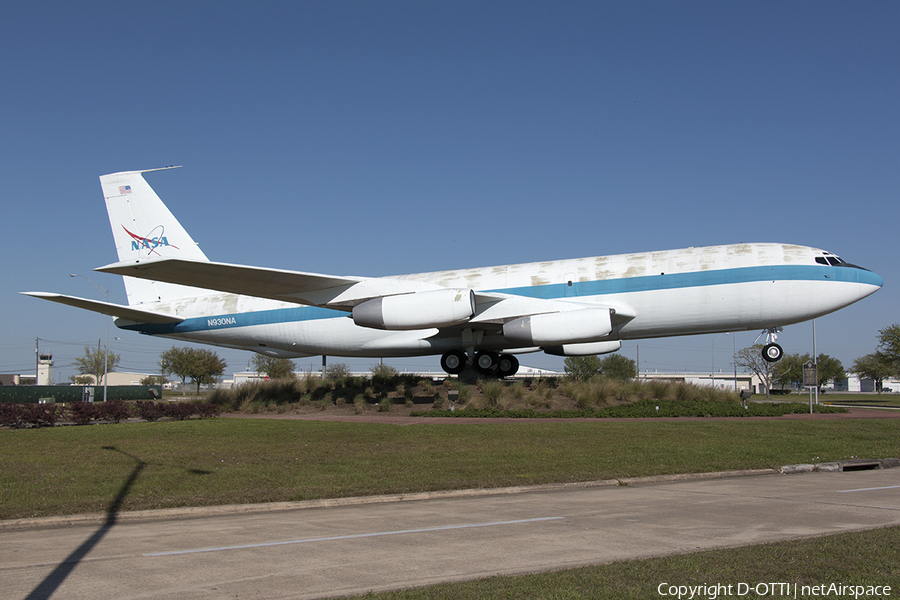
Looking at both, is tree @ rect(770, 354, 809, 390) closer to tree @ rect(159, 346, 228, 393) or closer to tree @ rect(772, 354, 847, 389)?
tree @ rect(772, 354, 847, 389)

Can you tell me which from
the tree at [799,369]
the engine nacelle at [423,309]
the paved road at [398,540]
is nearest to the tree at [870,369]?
the tree at [799,369]

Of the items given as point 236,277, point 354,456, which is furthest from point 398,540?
point 236,277

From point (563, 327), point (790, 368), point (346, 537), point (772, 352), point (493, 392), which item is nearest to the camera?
point (346, 537)

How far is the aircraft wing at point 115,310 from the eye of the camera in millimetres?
21672

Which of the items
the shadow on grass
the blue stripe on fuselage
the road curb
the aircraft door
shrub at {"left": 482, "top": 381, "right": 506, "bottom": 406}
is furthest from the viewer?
shrub at {"left": 482, "top": 381, "right": 506, "bottom": 406}

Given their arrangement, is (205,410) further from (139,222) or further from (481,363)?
(481,363)

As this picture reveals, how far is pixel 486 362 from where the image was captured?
94.0ft

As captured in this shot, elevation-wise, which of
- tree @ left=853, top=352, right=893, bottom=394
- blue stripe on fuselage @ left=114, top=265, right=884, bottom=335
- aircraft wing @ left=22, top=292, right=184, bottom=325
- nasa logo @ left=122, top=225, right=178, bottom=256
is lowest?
tree @ left=853, top=352, right=893, bottom=394

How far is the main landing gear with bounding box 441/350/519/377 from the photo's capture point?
94.1 ft

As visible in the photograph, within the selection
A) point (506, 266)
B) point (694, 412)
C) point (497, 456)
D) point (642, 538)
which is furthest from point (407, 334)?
point (642, 538)

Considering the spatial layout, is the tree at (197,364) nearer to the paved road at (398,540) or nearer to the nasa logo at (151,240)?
the nasa logo at (151,240)

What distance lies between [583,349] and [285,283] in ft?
42.2

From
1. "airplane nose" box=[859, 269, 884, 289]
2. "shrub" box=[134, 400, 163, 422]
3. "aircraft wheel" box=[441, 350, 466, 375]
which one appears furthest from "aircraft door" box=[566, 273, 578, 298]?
"shrub" box=[134, 400, 163, 422]

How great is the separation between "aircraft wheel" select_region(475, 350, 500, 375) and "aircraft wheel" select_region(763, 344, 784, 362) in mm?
10346
